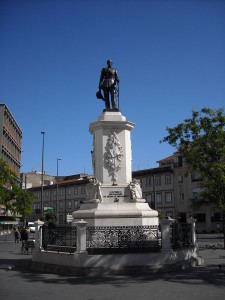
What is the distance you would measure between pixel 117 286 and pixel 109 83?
8958 millimetres

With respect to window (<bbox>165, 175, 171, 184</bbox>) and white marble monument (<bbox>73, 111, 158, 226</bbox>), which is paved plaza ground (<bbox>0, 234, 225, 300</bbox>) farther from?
window (<bbox>165, 175, 171, 184</bbox>)

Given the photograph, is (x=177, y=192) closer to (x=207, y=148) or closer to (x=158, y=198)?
(x=158, y=198)

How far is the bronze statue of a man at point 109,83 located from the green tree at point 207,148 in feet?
21.1

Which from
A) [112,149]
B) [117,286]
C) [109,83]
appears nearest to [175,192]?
[109,83]

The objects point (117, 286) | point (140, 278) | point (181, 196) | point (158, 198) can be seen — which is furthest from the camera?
point (158, 198)

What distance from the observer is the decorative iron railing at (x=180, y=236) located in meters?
12.3

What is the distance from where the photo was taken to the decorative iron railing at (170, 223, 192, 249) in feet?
40.4

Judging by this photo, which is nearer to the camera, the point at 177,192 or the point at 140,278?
the point at 140,278

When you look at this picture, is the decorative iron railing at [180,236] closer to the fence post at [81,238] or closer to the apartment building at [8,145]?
the fence post at [81,238]

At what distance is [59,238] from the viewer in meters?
12.5

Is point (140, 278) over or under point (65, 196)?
under

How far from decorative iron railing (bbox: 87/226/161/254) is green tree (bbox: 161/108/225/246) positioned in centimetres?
748

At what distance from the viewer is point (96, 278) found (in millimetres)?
10109

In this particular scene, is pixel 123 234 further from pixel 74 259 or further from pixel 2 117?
pixel 2 117
